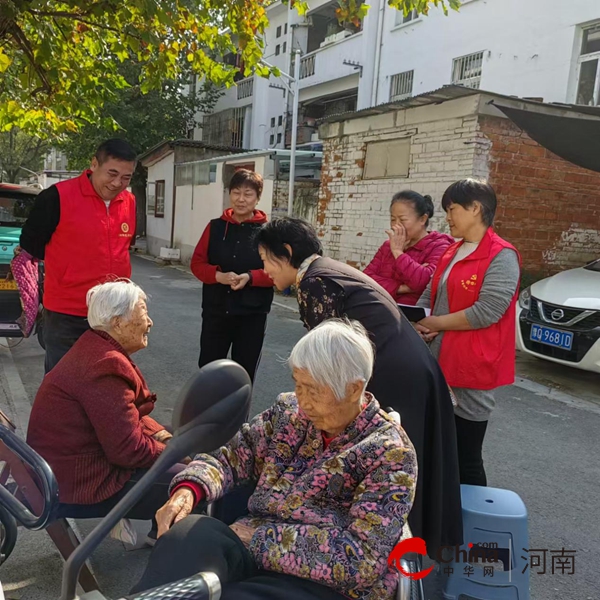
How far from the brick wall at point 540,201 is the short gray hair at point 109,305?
21.8ft

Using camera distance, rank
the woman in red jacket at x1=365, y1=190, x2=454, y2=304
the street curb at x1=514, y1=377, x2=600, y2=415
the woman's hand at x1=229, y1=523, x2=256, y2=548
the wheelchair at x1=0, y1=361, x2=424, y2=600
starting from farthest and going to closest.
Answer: the street curb at x1=514, y1=377, x2=600, y2=415 < the woman in red jacket at x1=365, y1=190, x2=454, y2=304 < the woman's hand at x1=229, y1=523, x2=256, y2=548 < the wheelchair at x1=0, y1=361, x2=424, y2=600

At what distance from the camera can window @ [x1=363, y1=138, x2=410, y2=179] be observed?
9320 millimetres

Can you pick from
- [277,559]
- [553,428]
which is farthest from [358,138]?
[277,559]

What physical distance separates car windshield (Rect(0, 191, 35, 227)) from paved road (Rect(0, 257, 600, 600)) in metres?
1.45

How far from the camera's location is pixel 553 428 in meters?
4.77

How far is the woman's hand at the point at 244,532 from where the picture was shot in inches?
64.7

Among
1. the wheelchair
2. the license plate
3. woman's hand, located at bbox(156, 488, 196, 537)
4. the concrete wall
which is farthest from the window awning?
the concrete wall

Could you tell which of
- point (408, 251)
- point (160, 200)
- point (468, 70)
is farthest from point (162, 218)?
point (408, 251)

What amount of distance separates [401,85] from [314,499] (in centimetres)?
1447

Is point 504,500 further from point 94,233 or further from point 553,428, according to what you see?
point 553,428

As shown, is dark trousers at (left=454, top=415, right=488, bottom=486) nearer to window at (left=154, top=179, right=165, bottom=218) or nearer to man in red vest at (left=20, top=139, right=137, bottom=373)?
man in red vest at (left=20, top=139, right=137, bottom=373)

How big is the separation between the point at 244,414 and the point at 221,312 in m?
2.59

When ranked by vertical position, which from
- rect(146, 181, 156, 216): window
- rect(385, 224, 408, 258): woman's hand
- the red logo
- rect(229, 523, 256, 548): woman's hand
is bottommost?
rect(229, 523, 256, 548): woman's hand

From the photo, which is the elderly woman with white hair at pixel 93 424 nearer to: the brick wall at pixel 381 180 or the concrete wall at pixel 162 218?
the brick wall at pixel 381 180
